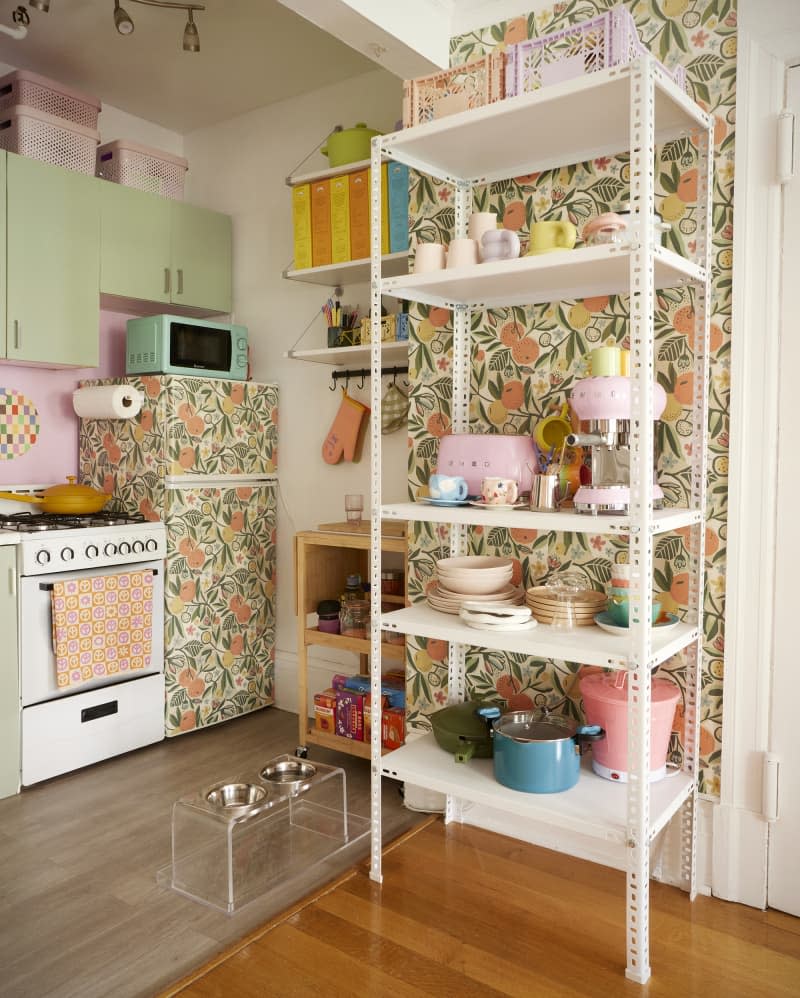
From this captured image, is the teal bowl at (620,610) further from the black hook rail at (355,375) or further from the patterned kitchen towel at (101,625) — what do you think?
the patterned kitchen towel at (101,625)

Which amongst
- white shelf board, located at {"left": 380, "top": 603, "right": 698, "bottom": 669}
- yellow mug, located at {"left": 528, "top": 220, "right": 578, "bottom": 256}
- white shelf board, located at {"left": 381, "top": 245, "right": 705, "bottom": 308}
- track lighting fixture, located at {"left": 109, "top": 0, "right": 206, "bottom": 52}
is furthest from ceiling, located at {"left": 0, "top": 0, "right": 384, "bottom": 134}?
white shelf board, located at {"left": 380, "top": 603, "right": 698, "bottom": 669}

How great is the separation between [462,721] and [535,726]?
242mm

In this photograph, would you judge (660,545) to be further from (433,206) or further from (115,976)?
(115,976)

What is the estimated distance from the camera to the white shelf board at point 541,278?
1865mm

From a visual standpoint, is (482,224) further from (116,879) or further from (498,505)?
(116,879)

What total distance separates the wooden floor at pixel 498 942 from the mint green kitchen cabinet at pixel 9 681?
124 cm

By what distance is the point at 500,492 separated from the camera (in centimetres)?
208

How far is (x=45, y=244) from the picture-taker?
3143 millimetres

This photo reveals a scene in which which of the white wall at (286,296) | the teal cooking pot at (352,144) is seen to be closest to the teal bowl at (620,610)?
the white wall at (286,296)

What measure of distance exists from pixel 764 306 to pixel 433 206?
1.06 metres

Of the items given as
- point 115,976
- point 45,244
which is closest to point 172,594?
point 45,244

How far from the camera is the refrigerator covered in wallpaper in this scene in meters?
3.31

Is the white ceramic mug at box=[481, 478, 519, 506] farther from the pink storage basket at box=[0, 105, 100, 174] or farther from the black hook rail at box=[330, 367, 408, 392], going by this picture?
the pink storage basket at box=[0, 105, 100, 174]

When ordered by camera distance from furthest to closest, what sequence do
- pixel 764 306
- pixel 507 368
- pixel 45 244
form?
pixel 45 244, pixel 507 368, pixel 764 306
